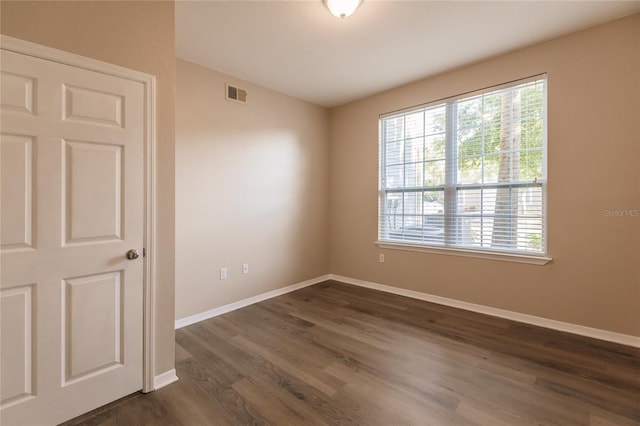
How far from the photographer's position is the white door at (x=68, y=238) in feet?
4.79

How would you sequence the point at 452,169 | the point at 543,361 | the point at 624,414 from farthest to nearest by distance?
the point at 452,169 < the point at 543,361 < the point at 624,414

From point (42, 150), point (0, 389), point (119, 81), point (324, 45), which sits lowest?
point (0, 389)

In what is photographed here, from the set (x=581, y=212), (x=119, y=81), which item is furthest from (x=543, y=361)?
(x=119, y=81)

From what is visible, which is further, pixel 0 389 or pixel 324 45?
pixel 324 45

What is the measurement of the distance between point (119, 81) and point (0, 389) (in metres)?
→ 1.76

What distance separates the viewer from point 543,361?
2.22 m

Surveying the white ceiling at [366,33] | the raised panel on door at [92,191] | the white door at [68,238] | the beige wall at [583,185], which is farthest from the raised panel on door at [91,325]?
the beige wall at [583,185]

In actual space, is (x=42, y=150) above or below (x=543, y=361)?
above

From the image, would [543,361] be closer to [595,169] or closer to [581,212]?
[581,212]

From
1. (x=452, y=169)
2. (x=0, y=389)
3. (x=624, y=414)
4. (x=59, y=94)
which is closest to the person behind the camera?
(x=0, y=389)

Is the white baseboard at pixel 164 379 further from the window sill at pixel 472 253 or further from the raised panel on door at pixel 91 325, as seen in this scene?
the window sill at pixel 472 253

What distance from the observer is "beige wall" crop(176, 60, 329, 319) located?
3.00 meters

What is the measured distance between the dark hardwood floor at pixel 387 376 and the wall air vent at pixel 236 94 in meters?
2.51

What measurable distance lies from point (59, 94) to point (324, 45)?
215 centimetres
